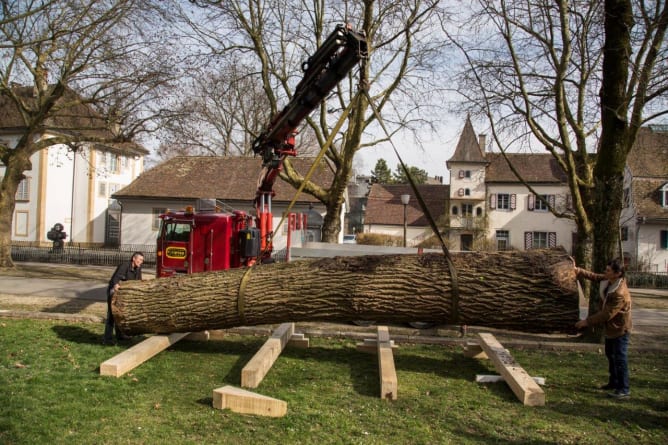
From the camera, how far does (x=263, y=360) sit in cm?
645

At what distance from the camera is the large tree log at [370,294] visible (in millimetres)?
6332

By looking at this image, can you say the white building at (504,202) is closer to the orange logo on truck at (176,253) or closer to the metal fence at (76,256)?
the metal fence at (76,256)

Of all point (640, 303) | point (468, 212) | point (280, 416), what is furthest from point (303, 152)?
point (280, 416)

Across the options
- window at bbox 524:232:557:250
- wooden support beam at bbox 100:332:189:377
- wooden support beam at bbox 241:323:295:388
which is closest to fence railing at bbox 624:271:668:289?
window at bbox 524:232:557:250

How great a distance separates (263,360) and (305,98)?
560 cm

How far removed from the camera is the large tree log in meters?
6.33

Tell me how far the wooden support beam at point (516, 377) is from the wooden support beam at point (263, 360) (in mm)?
2911

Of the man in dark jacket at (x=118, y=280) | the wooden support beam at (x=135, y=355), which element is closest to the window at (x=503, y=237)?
the man in dark jacket at (x=118, y=280)

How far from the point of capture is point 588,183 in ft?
46.7

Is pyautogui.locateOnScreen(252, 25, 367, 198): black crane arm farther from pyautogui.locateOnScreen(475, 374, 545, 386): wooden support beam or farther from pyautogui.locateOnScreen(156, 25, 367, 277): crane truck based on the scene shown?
pyautogui.locateOnScreen(475, 374, 545, 386): wooden support beam

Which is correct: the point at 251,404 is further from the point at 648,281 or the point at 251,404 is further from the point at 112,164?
the point at 112,164

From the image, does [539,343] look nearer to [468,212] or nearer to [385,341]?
[385,341]


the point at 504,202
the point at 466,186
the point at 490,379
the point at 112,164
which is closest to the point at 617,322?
the point at 490,379

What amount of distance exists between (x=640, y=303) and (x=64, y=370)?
17.4 meters
